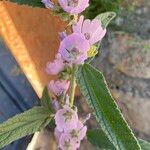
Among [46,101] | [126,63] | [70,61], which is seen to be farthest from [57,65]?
[126,63]

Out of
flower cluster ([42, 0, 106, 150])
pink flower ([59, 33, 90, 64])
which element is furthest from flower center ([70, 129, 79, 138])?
pink flower ([59, 33, 90, 64])

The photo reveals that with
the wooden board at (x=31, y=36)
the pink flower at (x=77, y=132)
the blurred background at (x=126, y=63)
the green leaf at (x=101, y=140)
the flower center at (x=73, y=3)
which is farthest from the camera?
the blurred background at (x=126, y=63)

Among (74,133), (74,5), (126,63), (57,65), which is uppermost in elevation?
(74,5)

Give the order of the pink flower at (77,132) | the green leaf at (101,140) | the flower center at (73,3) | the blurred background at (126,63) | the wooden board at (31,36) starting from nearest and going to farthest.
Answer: the flower center at (73,3) < the pink flower at (77,132) < the green leaf at (101,140) < the wooden board at (31,36) < the blurred background at (126,63)

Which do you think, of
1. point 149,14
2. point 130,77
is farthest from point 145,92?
point 149,14

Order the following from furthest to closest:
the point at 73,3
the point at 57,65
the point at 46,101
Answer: the point at 46,101 → the point at 57,65 → the point at 73,3

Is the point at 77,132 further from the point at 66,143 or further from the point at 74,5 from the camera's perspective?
the point at 74,5

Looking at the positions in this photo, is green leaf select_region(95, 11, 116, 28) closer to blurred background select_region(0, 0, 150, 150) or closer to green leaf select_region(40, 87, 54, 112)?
green leaf select_region(40, 87, 54, 112)

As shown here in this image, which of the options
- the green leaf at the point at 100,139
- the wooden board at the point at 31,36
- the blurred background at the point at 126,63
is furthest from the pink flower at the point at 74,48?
the blurred background at the point at 126,63

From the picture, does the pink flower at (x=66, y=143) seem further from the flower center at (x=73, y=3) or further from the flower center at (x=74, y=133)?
the flower center at (x=73, y=3)
